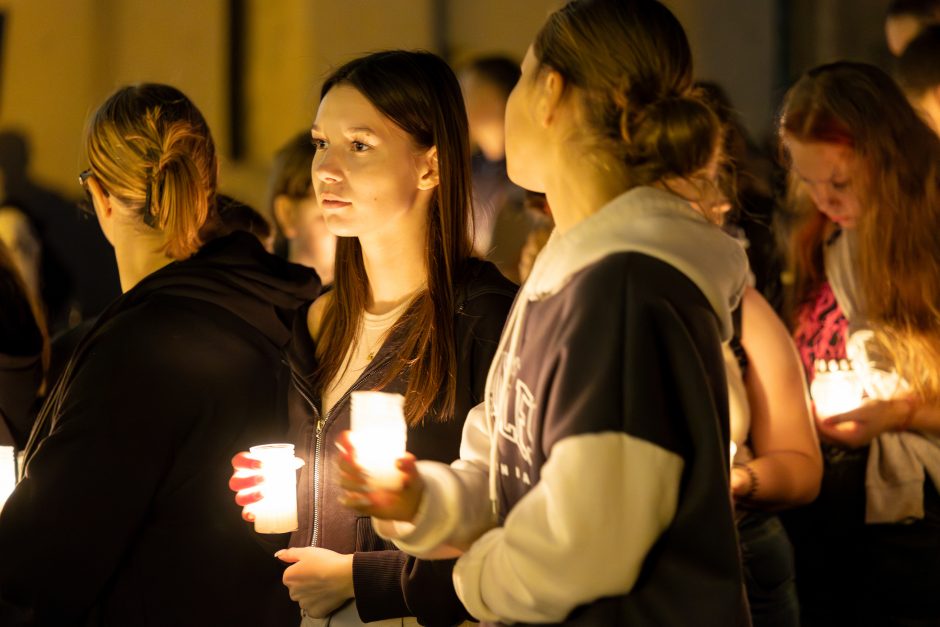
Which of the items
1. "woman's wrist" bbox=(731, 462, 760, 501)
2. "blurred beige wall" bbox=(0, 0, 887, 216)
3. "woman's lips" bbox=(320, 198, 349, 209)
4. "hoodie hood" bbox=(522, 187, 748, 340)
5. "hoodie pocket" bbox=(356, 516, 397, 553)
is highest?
"blurred beige wall" bbox=(0, 0, 887, 216)

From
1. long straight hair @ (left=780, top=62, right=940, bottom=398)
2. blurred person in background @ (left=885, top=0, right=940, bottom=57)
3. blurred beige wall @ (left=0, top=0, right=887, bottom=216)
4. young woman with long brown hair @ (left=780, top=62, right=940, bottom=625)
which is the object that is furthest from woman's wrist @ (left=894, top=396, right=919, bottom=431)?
blurred beige wall @ (left=0, top=0, right=887, bottom=216)

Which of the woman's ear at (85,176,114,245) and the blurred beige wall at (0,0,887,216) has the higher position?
the blurred beige wall at (0,0,887,216)

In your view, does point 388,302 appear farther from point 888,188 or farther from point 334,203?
point 888,188

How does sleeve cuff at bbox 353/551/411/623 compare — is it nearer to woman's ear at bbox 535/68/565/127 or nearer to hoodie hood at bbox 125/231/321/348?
hoodie hood at bbox 125/231/321/348

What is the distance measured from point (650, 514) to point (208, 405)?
4.57 feet

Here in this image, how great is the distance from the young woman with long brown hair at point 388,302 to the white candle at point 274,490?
0.03m

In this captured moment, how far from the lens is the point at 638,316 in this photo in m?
1.53

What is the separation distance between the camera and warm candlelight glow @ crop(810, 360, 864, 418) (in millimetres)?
2781

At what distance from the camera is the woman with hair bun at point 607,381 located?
1505 mm

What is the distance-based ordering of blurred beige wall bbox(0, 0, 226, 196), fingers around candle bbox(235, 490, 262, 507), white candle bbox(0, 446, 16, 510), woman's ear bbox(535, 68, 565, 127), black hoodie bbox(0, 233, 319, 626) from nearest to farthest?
1. woman's ear bbox(535, 68, 565, 127)
2. fingers around candle bbox(235, 490, 262, 507)
3. black hoodie bbox(0, 233, 319, 626)
4. white candle bbox(0, 446, 16, 510)
5. blurred beige wall bbox(0, 0, 226, 196)

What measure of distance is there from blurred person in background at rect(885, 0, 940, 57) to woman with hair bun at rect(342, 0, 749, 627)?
3249mm

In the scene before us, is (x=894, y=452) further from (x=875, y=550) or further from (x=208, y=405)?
(x=208, y=405)

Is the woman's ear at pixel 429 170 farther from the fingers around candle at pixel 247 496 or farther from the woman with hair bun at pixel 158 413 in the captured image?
the fingers around candle at pixel 247 496

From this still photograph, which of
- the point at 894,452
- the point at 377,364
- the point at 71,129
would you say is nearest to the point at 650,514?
the point at 377,364
